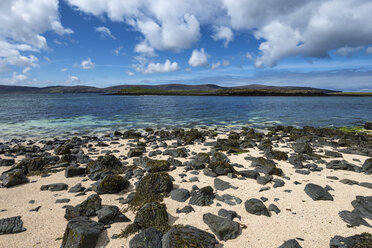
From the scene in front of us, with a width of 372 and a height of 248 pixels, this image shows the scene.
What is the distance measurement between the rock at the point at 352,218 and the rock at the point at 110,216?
326 inches

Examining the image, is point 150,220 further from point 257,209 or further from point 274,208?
point 274,208

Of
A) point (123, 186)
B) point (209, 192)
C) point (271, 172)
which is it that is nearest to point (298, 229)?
point (209, 192)

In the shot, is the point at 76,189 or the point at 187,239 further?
the point at 76,189

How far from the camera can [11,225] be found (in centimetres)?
658

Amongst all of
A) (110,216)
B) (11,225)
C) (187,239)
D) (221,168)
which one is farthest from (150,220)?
(221,168)

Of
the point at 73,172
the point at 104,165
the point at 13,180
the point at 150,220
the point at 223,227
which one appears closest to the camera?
the point at 223,227

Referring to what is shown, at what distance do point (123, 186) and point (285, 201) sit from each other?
310 inches

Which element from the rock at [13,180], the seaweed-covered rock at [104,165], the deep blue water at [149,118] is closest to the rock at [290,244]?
the seaweed-covered rock at [104,165]

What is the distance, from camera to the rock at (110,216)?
685cm

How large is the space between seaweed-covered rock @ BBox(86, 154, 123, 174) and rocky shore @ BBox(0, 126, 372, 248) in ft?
0.21

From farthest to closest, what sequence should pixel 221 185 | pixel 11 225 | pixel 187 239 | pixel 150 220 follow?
pixel 221 185
pixel 150 220
pixel 11 225
pixel 187 239

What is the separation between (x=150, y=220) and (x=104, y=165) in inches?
264

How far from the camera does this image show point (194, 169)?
40.3 ft

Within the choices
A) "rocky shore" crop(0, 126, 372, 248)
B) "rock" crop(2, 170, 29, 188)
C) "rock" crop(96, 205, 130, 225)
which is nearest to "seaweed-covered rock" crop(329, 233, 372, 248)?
"rocky shore" crop(0, 126, 372, 248)
